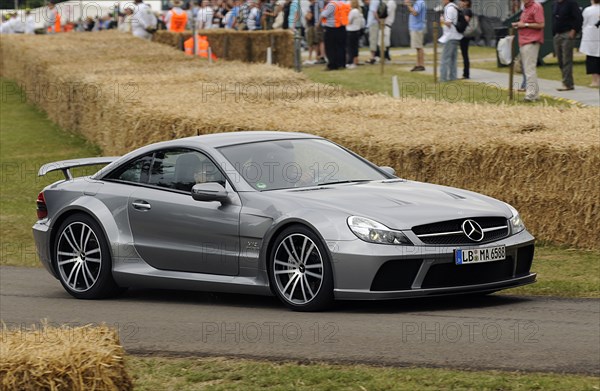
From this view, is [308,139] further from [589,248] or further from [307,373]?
[307,373]

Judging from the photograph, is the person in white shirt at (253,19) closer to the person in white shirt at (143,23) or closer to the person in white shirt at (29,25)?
the person in white shirt at (143,23)

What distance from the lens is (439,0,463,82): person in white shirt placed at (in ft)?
87.9

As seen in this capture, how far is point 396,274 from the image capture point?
9.06 meters

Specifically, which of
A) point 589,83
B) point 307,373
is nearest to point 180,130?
point 307,373

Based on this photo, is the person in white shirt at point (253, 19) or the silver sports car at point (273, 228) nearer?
the silver sports car at point (273, 228)

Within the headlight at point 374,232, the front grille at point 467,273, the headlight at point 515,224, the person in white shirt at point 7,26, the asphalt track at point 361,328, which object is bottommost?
the person in white shirt at point 7,26

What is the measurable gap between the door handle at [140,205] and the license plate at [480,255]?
2.74m

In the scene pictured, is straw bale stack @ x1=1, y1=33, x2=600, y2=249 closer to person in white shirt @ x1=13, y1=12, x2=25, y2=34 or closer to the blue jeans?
the blue jeans

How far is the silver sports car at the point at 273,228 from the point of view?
9078mm

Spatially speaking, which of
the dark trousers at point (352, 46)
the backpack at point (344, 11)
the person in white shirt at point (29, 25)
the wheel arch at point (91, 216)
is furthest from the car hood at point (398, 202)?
the person in white shirt at point (29, 25)

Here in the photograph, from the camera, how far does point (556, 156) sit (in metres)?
12.5

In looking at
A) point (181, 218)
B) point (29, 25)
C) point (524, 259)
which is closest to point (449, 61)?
point (181, 218)

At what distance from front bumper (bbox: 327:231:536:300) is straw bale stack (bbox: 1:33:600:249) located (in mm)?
3538

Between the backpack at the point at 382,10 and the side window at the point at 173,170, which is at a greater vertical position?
the backpack at the point at 382,10
